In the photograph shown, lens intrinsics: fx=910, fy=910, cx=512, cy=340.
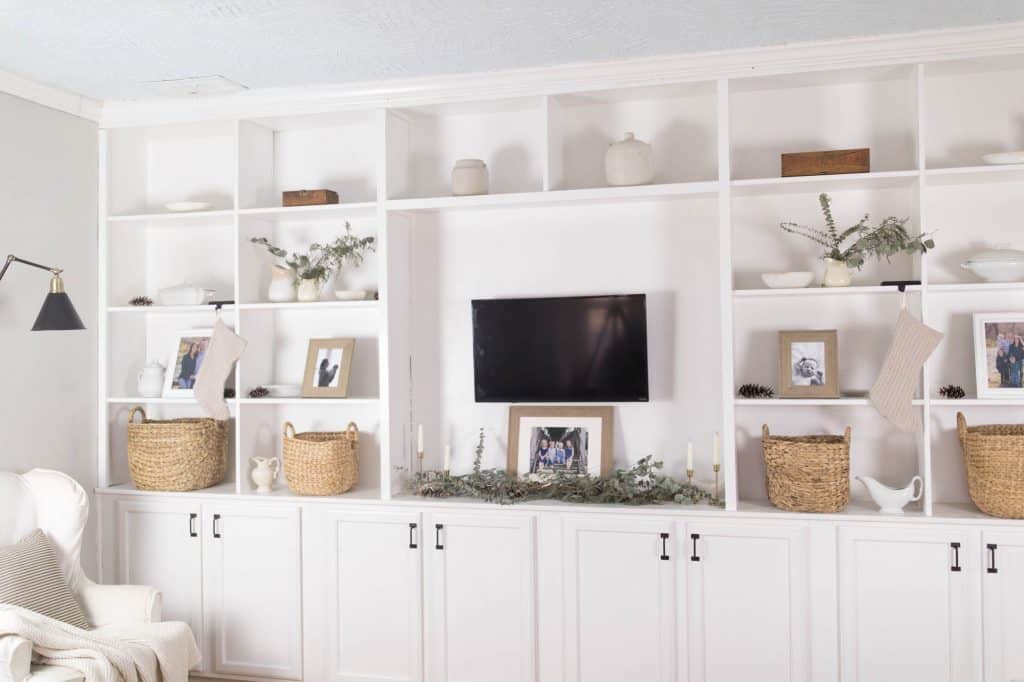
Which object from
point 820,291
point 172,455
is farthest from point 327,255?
point 820,291

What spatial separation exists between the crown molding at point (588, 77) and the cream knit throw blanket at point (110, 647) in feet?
7.18

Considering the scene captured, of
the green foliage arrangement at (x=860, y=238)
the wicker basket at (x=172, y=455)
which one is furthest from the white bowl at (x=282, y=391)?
the green foliage arrangement at (x=860, y=238)

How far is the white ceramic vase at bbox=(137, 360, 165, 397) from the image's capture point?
425cm

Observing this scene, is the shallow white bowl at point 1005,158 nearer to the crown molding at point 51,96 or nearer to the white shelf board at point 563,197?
the white shelf board at point 563,197

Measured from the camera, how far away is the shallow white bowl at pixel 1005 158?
3324 millimetres

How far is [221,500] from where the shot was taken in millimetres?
4004

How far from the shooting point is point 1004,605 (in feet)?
10.6

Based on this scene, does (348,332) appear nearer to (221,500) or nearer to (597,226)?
(221,500)

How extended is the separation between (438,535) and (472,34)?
77.1 inches

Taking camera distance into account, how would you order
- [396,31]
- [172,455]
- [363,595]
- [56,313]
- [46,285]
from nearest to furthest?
[396,31] → [56,313] → [363,595] → [46,285] → [172,455]

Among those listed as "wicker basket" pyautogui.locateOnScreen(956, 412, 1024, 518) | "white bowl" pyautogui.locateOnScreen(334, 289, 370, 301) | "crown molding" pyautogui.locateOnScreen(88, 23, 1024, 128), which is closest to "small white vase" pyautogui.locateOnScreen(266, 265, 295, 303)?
"white bowl" pyautogui.locateOnScreen(334, 289, 370, 301)

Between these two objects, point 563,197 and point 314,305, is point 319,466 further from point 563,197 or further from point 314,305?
point 563,197

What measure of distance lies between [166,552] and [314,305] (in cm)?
131

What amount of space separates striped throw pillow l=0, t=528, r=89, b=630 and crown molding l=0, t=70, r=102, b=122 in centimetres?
180
